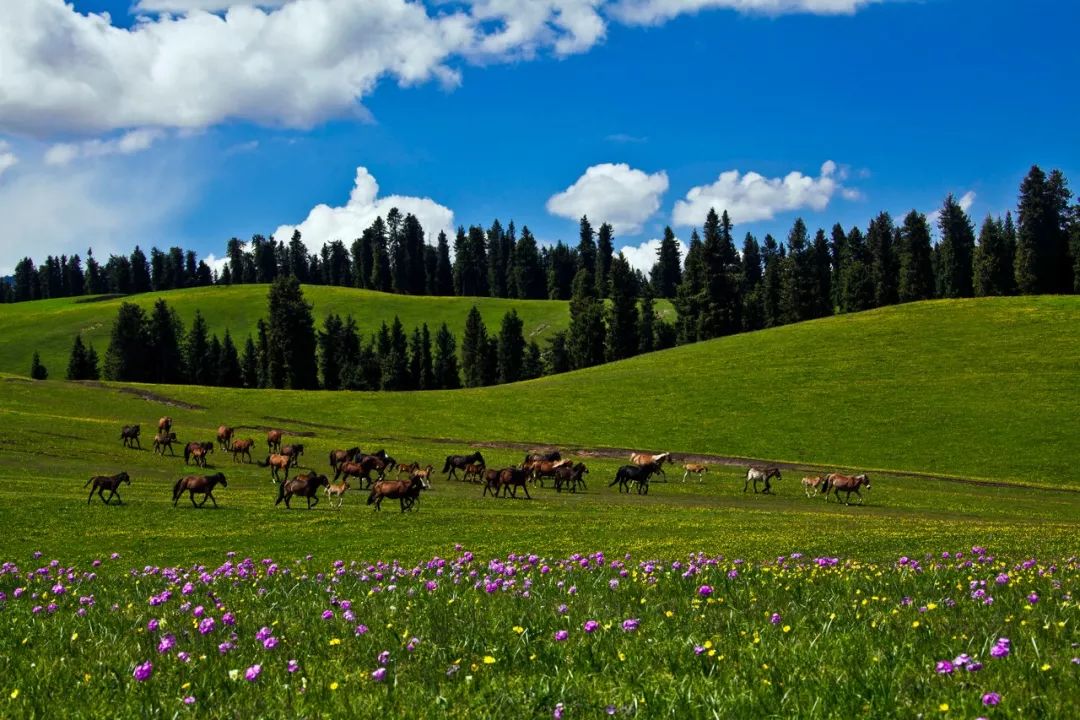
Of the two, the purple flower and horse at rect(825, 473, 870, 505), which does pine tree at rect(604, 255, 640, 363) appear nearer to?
horse at rect(825, 473, 870, 505)

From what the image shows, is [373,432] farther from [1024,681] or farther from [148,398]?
[1024,681]

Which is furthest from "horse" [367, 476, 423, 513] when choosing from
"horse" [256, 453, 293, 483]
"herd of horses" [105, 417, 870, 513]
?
"horse" [256, 453, 293, 483]

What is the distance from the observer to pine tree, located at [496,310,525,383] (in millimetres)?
153125

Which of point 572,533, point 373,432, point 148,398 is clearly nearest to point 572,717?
point 572,533

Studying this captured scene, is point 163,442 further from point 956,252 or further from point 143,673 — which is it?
point 956,252

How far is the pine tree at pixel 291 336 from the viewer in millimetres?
120938

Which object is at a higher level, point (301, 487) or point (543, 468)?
point (301, 487)

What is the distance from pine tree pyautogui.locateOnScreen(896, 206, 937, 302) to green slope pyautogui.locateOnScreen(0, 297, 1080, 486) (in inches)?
1392

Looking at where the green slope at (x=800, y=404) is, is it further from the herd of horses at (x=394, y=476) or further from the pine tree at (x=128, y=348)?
the pine tree at (x=128, y=348)

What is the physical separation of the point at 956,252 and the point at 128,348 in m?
150

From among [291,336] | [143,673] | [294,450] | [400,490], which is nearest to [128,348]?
[291,336]

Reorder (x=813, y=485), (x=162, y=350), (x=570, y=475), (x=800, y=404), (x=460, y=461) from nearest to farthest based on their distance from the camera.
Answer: (x=570, y=475) → (x=813, y=485) → (x=460, y=461) → (x=800, y=404) → (x=162, y=350)

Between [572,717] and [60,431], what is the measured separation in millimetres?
60558

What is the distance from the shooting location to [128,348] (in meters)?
135
